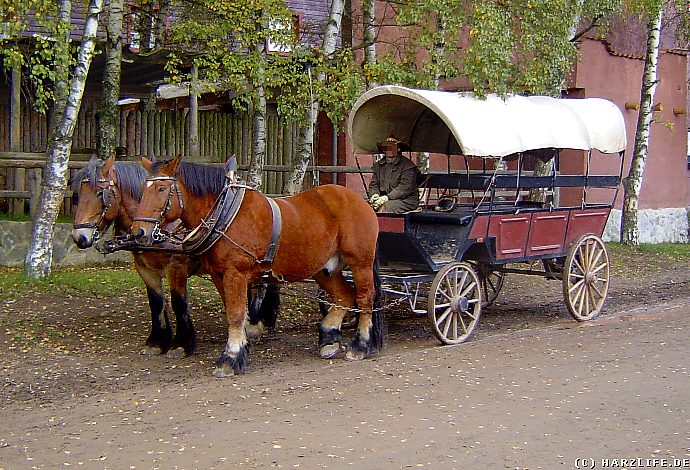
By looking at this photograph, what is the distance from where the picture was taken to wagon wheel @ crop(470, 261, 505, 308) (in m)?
11.6

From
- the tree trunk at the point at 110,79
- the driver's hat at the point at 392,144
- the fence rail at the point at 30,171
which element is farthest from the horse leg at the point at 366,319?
the tree trunk at the point at 110,79

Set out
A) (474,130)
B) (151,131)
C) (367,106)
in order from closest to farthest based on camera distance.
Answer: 1. (474,130)
2. (367,106)
3. (151,131)

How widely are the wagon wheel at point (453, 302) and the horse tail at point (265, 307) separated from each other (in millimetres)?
1682

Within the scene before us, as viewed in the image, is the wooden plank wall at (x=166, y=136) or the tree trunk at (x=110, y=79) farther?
the wooden plank wall at (x=166, y=136)

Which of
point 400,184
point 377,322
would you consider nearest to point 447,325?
point 377,322

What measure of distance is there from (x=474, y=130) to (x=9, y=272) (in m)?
6.52

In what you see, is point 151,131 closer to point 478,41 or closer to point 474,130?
point 478,41

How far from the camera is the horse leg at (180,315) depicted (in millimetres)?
8773

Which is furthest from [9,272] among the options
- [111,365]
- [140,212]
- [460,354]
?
[460,354]

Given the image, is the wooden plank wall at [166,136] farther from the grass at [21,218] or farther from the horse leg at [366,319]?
the horse leg at [366,319]

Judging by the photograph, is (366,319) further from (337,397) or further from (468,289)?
(337,397)

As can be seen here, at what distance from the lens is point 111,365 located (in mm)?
8594

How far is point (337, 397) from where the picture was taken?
7.39 meters

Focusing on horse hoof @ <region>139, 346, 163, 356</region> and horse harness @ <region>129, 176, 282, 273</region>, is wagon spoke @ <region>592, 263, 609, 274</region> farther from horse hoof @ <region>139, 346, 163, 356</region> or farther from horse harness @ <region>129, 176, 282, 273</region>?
horse hoof @ <region>139, 346, 163, 356</region>
